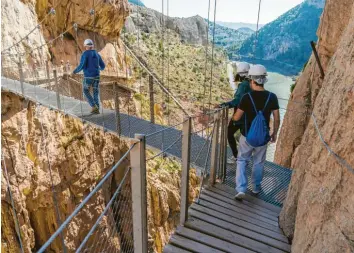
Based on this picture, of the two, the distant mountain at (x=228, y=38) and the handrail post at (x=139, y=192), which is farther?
the distant mountain at (x=228, y=38)

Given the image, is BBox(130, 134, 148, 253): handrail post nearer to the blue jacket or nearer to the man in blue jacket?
the man in blue jacket

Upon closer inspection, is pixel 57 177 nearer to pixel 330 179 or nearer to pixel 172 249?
pixel 172 249

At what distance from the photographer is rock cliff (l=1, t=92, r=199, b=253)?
4562mm

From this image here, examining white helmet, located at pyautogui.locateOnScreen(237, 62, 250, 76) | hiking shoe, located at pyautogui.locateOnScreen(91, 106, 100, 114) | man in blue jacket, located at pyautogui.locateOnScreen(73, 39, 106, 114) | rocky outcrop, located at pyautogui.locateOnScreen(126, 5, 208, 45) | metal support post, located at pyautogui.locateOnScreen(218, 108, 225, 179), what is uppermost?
rocky outcrop, located at pyautogui.locateOnScreen(126, 5, 208, 45)

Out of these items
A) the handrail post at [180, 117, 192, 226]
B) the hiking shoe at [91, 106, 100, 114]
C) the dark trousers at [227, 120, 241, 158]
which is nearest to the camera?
the handrail post at [180, 117, 192, 226]

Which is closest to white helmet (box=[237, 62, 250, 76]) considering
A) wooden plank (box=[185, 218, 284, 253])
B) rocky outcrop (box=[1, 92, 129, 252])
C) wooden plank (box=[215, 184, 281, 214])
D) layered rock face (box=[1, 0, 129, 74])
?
wooden plank (box=[215, 184, 281, 214])

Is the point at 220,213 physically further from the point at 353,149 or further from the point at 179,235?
the point at 353,149

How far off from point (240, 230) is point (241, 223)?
9cm

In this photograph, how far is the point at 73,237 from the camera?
5918 millimetres

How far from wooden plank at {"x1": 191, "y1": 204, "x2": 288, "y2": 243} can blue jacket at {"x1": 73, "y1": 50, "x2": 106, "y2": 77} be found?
2.77 metres

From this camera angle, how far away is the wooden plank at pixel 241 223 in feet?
6.08

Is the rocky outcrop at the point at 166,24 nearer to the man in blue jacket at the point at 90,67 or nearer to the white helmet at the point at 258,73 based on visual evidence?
the man in blue jacket at the point at 90,67

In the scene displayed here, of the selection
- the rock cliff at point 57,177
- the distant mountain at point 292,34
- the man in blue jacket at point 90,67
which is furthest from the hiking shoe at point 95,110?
the distant mountain at point 292,34

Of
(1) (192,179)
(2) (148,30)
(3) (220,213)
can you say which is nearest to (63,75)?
(1) (192,179)
